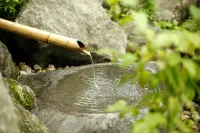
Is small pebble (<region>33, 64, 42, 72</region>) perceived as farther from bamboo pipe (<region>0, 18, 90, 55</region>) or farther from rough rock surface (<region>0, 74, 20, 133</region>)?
rough rock surface (<region>0, 74, 20, 133</region>)

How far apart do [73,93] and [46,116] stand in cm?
65

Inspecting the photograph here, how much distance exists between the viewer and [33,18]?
4953mm

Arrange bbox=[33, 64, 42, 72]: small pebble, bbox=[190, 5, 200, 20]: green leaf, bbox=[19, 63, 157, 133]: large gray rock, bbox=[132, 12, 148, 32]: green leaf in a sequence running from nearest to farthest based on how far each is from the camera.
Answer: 1. bbox=[132, 12, 148, 32]: green leaf
2. bbox=[190, 5, 200, 20]: green leaf
3. bbox=[19, 63, 157, 133]: large gray rock
4. bbox=[33, 64, 42, 72]: small pebble

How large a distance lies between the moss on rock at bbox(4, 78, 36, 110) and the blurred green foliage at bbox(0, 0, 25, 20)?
1.90m

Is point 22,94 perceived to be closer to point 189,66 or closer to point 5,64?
point 5,64

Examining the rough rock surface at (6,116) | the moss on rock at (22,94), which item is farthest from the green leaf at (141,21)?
the moss on rock at (22,94)

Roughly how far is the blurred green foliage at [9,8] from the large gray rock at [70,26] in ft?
0.64

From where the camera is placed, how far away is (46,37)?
4.36 meters

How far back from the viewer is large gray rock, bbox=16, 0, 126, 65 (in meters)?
4.99

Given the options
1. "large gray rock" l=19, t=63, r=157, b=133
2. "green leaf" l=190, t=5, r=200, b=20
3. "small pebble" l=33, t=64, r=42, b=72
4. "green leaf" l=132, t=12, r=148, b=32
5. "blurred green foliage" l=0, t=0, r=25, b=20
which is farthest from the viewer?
"small pebble" l=33, t=64, r=42, b=72

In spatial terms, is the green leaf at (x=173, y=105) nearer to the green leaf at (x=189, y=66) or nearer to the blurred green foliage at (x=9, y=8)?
the green leaf at (x=189, y=66)

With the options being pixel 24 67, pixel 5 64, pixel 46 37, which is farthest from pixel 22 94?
pixel 24 67

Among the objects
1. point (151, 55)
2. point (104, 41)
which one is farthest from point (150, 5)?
point (151, 55)

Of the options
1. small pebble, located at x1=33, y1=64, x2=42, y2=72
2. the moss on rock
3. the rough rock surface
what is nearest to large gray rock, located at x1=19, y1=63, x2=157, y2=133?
the moss on rock
